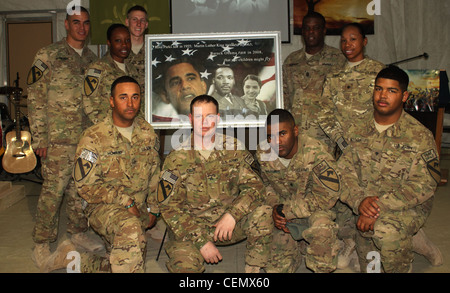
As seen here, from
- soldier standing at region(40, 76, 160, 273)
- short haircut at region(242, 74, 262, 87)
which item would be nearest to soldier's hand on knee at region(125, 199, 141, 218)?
soldier standing at region(40, 76, 160, 273)

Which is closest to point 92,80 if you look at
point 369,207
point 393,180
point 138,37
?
point 138,37

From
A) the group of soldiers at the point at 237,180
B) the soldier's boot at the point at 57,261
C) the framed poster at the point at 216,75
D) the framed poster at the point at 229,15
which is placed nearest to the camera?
the group of soldiers at the point at 237,180

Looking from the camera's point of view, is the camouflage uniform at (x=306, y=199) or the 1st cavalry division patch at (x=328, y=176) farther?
the 1st cavalry division patch at (x=328, y=176)

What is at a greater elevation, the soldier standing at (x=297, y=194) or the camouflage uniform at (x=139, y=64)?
the camouflage uniform at (x=139, y=64)

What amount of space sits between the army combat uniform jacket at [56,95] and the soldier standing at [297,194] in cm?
178

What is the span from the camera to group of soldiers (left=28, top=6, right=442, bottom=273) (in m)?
2.70

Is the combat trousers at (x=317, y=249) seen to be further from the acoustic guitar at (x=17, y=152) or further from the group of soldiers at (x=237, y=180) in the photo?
the acoustic guitar at (x=17, y=152)

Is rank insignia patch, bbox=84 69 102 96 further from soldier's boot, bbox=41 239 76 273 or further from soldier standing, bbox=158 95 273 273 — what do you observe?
soldier's boot, bbox=41 239 76 273

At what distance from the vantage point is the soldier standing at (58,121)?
347 centimetres

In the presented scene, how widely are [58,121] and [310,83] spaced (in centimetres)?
245

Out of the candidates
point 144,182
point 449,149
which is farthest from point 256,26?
point 144,182

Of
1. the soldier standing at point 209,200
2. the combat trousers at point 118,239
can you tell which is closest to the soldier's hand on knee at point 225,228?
the soldier standing at point 209,200

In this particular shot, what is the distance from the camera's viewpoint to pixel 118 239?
97.8 inches

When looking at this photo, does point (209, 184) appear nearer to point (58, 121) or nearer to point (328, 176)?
point (328, 176)
